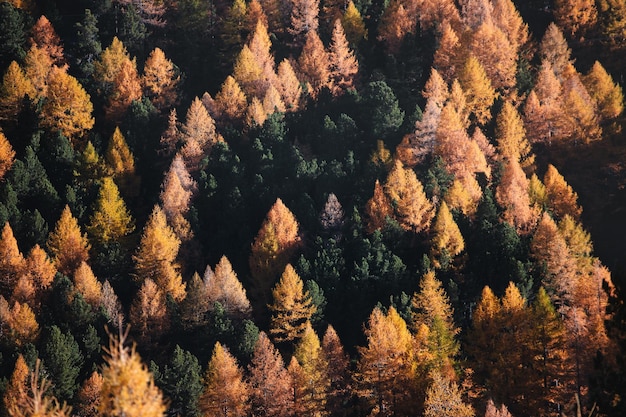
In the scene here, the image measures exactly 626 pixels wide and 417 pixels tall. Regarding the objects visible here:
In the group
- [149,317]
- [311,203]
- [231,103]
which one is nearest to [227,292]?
[149,317]

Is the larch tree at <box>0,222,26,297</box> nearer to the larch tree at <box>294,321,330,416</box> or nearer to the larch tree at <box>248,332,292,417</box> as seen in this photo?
the larch tree at <box>248,332,292,417</box>

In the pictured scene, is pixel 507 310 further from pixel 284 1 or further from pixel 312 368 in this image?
pixel 284 1

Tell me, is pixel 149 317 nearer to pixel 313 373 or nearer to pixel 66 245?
pixel 66 245

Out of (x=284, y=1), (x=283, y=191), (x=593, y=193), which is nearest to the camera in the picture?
(x=283, y=191)

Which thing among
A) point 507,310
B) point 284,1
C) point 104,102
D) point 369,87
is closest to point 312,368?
point 507,310

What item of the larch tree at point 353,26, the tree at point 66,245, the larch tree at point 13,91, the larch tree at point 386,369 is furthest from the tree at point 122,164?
the larch tree at point 353,26

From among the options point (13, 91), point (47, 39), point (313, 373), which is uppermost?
point (47, 39)
